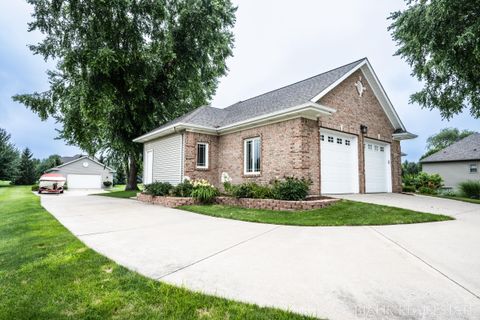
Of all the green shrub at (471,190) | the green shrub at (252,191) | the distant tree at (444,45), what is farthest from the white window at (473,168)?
the green shrub at (252,191)

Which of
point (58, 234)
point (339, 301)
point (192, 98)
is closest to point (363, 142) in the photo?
point (339, 301)

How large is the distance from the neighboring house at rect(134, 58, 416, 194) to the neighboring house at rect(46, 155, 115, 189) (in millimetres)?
29813

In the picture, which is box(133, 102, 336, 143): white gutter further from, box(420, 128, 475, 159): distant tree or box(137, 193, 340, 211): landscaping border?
box(420, 128, 475, 159): distant tree

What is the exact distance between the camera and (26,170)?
133ft

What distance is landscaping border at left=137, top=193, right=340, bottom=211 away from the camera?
790 centimetres

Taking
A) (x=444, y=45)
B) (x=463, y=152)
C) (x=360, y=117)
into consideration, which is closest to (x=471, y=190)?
(x=444, y=45)

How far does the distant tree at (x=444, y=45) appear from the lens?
10039 mm

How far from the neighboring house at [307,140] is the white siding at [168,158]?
0.05 metres

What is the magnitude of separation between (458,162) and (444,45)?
19450 mm

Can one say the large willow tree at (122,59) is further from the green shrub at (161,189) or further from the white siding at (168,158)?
the green shrub at (161,189)

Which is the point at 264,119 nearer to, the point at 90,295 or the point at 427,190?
the point at 90,295

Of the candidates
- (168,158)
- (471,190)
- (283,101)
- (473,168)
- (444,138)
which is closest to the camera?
(283,101)

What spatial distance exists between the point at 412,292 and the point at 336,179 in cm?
863

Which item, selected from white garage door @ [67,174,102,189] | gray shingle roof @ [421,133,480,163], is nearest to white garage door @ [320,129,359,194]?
gray shingle roof @ [421,133,480,163]
